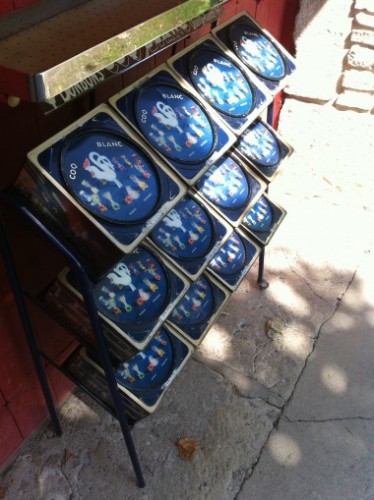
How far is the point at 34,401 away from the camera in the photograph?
214 cm

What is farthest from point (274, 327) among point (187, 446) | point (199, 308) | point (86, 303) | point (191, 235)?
point (86, 303)

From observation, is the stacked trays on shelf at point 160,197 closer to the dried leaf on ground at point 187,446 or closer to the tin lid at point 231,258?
the tin lid at point 231,258

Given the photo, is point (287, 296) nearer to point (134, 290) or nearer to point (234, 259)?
point (234, 259)

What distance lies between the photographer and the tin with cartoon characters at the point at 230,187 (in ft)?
6.61

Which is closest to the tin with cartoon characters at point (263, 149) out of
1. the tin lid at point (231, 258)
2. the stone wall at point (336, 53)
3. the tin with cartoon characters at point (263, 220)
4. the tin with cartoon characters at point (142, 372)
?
the tin with cartoon characters at point (263, 220)

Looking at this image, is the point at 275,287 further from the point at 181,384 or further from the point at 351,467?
the point at 351,467

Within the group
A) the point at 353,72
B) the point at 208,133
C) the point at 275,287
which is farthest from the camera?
the point at 353,72

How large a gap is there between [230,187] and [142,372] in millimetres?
864

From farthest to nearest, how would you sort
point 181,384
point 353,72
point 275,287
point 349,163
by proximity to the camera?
point 349,163 < point 353,72 < point 275,287 < point 181,384

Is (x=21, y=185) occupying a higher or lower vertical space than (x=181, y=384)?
higher

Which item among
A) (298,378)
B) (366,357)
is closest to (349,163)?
(366,357)

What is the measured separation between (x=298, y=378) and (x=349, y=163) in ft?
5.97

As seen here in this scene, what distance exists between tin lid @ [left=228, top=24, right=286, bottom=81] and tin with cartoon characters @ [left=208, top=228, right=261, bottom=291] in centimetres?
73

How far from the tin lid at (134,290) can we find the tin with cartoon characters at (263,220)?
2.48 ft
